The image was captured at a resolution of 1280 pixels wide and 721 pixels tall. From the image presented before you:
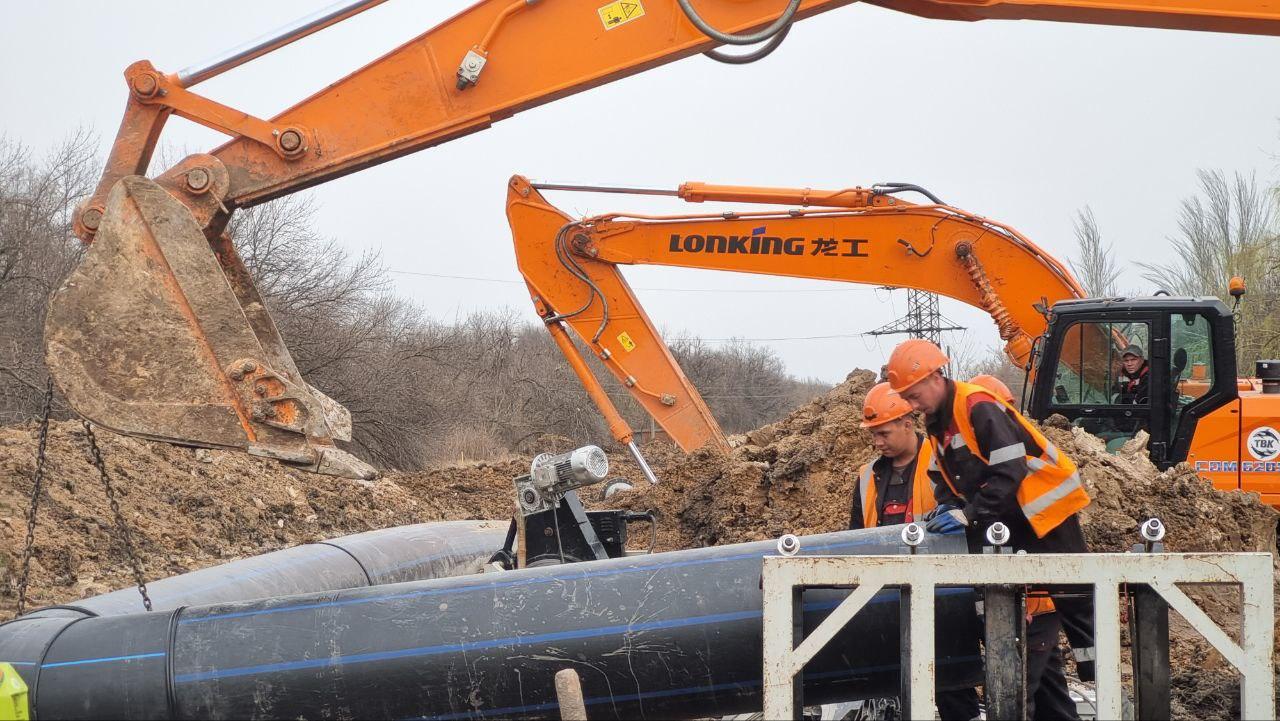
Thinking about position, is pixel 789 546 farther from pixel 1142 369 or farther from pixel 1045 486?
pixel 1142 369

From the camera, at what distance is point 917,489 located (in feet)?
17.0

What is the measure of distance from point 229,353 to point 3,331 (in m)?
12.8

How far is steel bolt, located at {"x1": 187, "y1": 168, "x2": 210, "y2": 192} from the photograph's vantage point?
557cm

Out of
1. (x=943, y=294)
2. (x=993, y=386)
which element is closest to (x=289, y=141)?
(x=993, y=386)

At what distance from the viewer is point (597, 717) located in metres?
4.11

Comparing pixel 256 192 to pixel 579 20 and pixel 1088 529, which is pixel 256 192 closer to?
pixel 579 20

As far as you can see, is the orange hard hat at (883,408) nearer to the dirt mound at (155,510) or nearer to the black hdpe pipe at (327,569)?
the black hdpe pipe at (327,569)

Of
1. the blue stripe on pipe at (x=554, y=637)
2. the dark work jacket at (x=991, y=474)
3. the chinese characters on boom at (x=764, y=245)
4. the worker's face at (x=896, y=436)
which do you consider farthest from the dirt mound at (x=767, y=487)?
the blue stripe on pipe at (x=554, y=637)

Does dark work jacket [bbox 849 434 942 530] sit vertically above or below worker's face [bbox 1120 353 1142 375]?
below

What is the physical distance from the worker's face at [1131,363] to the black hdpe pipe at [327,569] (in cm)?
464

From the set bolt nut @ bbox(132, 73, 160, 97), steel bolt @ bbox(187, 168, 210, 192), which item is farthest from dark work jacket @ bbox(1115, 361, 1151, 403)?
bolt nut @ bbox(132, 73, 160, 97)

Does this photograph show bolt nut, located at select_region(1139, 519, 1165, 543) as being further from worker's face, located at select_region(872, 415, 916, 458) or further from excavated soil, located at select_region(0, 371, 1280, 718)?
excavated soil, located at select_region(0, 371, 1280, 718)

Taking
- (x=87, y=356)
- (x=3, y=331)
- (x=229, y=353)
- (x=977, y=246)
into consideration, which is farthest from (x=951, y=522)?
(x=3, y=331)

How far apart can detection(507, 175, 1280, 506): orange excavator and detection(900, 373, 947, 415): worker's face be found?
13.4 ft
